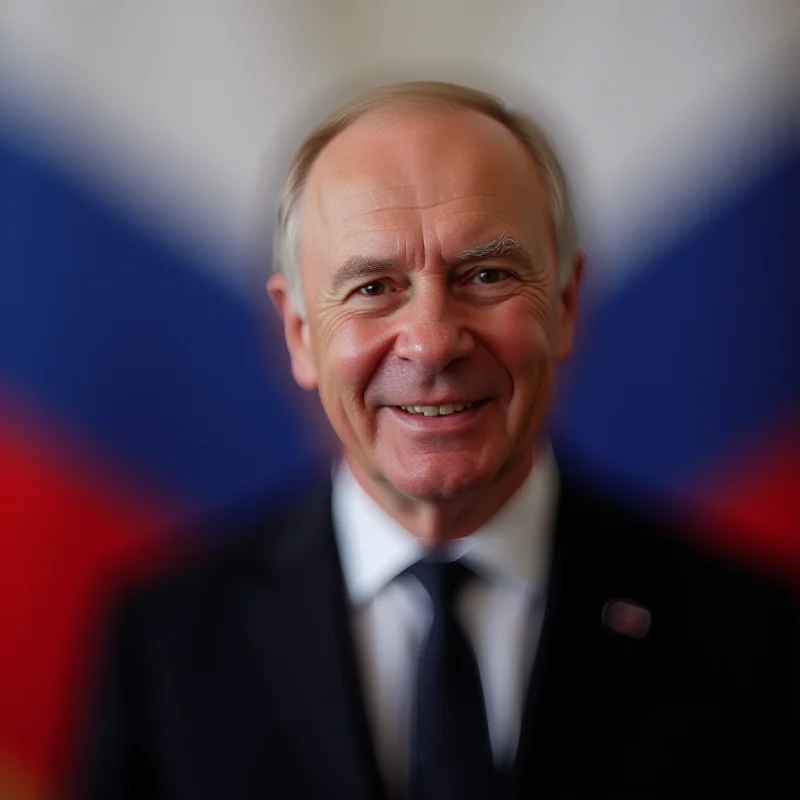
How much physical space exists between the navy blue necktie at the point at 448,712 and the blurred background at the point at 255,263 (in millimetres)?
719

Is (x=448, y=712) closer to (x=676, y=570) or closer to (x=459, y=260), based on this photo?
(x=676, y=570)

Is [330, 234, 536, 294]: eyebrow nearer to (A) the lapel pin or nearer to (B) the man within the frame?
(B) the man

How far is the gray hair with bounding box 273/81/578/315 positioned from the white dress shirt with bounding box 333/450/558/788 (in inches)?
10.3

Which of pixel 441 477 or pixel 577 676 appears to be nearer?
pixel 441 477

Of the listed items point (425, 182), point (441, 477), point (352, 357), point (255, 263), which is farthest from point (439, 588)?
point (255, 263)

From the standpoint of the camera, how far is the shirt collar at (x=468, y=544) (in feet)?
3.21

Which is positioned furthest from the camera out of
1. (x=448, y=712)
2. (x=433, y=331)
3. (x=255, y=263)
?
(x=255, y=263)

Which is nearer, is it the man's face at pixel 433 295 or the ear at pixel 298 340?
the man's face at pixel 433 295

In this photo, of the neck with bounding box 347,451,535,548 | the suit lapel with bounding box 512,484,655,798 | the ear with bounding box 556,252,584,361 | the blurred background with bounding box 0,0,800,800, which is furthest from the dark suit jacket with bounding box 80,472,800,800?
the blurred background with bounding box 0,0,800,800

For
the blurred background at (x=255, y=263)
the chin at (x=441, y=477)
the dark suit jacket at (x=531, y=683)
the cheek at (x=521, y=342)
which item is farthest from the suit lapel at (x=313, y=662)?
the blurred background at (x=255, y=263)

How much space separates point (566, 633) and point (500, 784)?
0.17 metres

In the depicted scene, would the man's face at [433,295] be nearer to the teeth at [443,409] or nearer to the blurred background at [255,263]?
the teeth at [443,409]

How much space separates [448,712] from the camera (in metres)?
0.94

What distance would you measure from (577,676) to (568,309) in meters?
0.39
